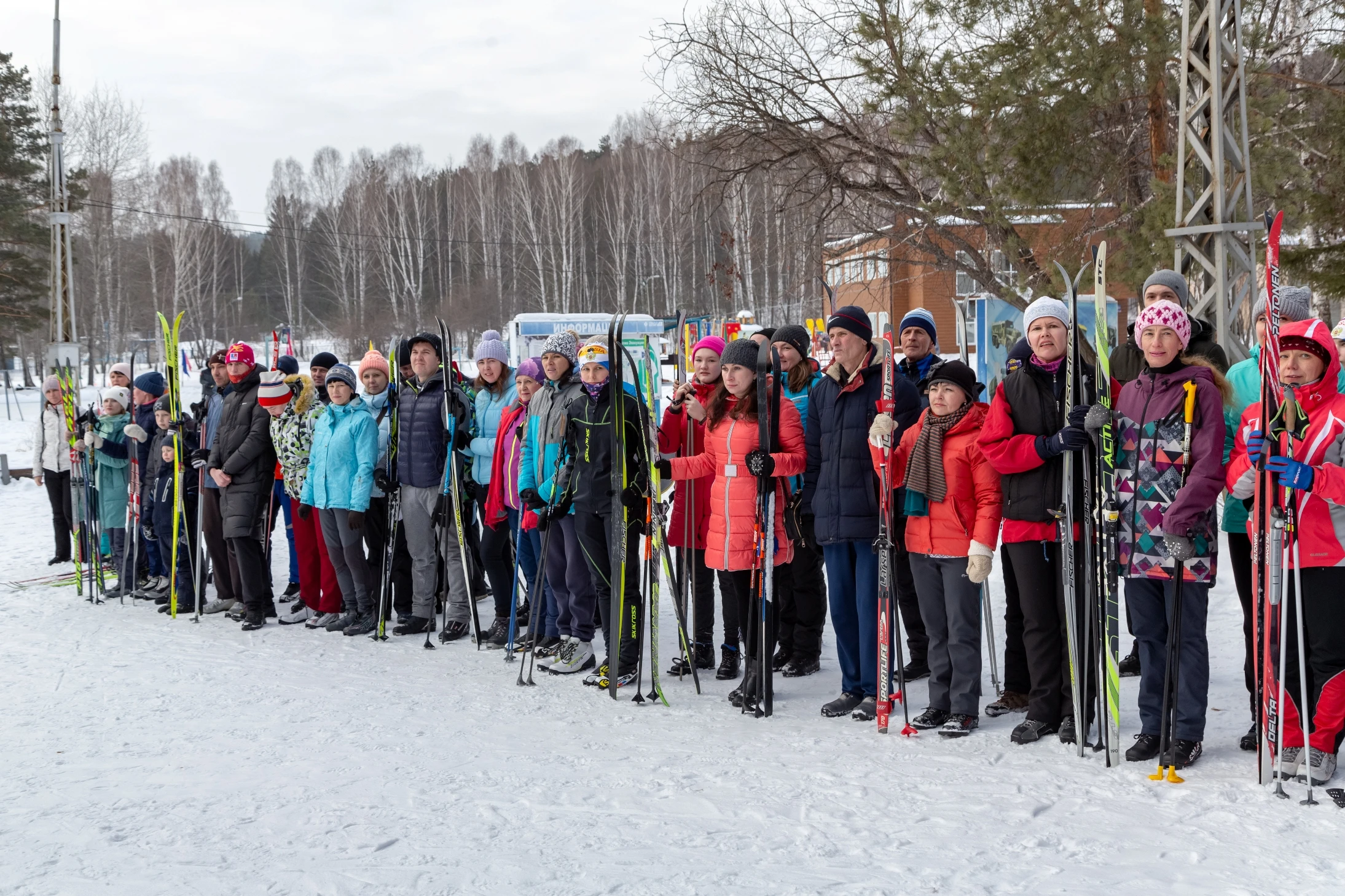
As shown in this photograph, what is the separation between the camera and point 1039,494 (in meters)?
3.99

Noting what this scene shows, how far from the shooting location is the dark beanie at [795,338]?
543 centimetres

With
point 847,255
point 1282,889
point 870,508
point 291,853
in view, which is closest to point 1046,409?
point 870,508

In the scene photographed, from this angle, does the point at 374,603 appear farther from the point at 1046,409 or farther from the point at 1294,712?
the point at 1294,712

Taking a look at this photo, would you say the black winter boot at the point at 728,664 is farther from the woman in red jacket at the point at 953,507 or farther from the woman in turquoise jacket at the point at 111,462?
the woman in turquoise jacket at the point at 111,462

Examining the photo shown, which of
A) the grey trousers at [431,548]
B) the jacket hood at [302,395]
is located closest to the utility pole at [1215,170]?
the grey trousers at [431,548]

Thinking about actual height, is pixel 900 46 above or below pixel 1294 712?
above

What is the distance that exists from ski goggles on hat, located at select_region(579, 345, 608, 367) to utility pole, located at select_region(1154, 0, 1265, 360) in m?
3.97

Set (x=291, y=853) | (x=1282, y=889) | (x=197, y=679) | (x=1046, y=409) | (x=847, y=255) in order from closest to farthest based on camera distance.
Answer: (x=1282, y=889), (x=291, y=853), (x=1046, y=409), (x=197, y=679), (x=847, y=255)

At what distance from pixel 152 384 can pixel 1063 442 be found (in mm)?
6771

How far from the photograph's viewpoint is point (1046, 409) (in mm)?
3979

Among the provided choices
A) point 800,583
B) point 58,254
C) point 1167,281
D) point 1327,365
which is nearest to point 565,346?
point 800,583

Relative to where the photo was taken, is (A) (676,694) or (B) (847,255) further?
(B) (847,255)

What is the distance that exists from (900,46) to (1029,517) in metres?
7.16

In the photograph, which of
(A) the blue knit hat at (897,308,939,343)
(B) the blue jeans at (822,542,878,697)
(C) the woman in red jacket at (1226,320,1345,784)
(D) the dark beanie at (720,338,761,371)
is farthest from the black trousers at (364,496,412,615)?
(C) the woman in red jacket at (1226,320,1345,784)
